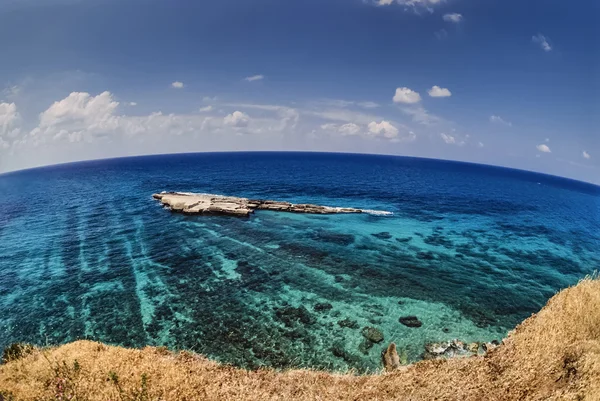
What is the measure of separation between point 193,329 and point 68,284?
19538mm

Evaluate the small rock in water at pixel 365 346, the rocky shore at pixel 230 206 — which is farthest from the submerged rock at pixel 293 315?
the rocky shore at pixel 230 206

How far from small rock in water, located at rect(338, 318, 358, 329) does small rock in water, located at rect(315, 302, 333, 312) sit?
240cm

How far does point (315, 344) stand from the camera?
78.0 ft

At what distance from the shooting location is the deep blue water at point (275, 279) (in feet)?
82.3

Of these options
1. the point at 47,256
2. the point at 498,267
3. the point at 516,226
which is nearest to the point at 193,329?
the point at 47,256

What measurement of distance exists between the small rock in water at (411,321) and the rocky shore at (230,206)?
41.6 meters

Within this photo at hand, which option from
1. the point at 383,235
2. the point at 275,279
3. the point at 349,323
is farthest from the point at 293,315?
the point at 383,235

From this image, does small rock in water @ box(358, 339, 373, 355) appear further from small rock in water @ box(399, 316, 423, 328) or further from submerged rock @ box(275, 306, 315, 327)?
submerged rock @ box(275, 306, 315, 327)

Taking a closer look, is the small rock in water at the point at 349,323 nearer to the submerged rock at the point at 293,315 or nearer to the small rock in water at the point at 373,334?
the small rock in water at the point at 373,334

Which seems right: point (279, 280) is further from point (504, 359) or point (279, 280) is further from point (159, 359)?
point (504, 359)

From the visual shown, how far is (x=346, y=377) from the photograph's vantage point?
11.4 m

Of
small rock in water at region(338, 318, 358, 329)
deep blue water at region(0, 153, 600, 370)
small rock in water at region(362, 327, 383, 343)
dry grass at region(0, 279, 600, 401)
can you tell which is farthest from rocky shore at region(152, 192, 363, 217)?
dry grass at region(0, 279, 600, 401)

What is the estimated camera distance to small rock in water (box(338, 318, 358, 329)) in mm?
26097

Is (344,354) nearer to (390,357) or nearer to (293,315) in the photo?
(390,357)
